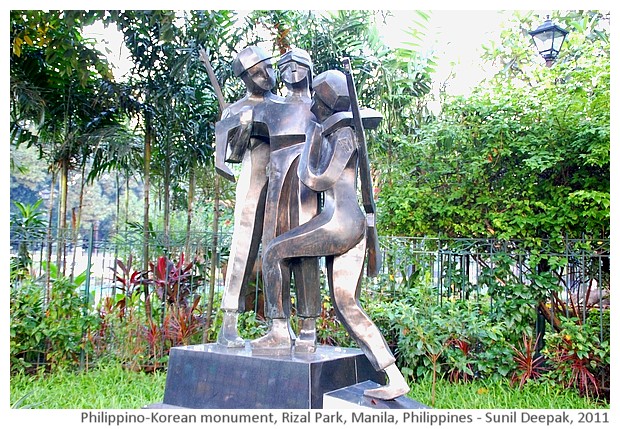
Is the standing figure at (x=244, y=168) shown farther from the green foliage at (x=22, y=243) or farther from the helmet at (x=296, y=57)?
the green foliage at (x=22, y=243)

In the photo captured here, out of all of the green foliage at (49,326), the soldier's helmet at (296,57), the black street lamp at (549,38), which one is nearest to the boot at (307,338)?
the soldier's helmet at (296,57)

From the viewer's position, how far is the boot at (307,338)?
3568mm

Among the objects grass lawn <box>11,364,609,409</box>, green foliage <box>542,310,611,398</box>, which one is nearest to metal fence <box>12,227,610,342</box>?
green foliage <box>542,310,611,398</box>

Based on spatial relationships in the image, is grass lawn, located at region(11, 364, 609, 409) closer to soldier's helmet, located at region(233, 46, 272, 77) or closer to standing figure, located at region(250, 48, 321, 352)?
standing figure, located at region(250, 48, 321, 352)

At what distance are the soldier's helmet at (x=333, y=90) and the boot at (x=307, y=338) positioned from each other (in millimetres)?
1385

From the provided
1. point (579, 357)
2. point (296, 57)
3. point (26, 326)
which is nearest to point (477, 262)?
point (579, 357)

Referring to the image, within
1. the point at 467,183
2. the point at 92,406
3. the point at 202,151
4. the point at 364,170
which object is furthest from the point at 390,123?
the point at 92,406

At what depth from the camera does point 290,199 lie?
3695mm

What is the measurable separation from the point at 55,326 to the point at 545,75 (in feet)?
20.0

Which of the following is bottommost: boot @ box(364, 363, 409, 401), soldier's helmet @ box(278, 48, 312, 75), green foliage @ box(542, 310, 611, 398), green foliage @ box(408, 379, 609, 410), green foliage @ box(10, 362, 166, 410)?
green foliage @ box(10, 362, 166, 410)

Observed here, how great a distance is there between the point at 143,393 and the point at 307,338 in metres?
2.47

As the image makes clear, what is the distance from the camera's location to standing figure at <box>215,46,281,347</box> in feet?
12.3

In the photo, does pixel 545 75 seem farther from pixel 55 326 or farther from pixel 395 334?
pixel 55 326

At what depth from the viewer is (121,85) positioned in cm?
827
